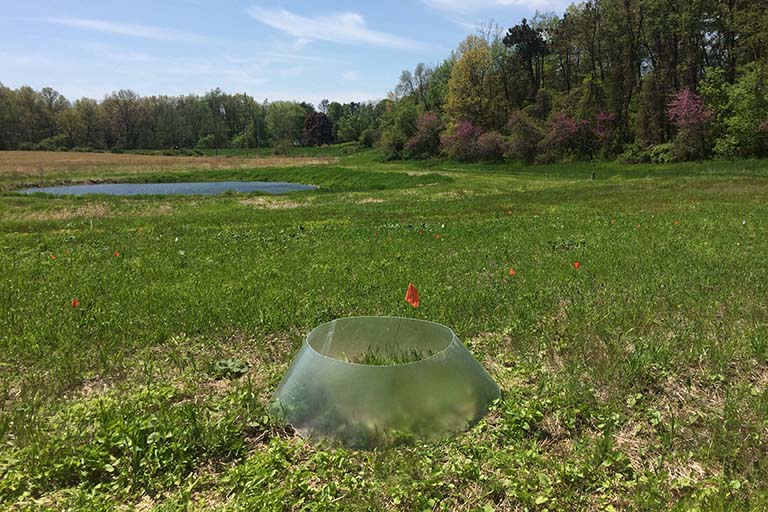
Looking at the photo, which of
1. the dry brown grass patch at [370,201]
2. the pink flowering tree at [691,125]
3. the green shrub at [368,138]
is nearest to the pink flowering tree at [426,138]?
the green shrub at [368,138]

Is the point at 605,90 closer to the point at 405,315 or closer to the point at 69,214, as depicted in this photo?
the point at 69,214

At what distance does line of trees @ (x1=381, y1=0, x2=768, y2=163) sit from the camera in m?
38.0

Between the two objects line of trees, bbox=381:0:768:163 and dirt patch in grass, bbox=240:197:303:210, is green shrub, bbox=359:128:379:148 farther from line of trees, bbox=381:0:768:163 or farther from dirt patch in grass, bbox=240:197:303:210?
dirt patch in grass, bbox=240:197:303:210

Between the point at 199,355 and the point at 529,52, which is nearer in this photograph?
the point at 199,355

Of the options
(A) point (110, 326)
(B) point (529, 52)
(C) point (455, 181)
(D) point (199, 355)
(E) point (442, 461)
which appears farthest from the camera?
(B) point (529, 52)

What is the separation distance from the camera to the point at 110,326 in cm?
525

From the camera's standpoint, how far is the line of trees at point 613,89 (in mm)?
37969

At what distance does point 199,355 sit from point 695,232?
10859 millimetres

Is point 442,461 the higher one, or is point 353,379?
point 353,379

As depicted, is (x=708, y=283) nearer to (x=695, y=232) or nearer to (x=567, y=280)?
(x=567, y=280)

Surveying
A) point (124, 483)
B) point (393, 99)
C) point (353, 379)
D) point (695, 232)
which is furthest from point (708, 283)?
point (393, 99)

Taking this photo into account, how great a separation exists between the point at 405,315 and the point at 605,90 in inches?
2125

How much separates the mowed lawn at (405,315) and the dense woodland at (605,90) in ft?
111

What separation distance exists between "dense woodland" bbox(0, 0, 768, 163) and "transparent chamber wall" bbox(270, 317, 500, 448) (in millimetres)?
41420
